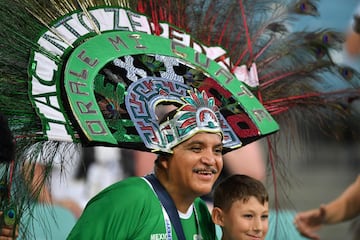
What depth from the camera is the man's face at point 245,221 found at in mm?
2904

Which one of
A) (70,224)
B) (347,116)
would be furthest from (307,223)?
(70,224)

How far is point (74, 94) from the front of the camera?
2457 mm

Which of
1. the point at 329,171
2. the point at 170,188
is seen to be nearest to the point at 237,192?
the point at 170,188

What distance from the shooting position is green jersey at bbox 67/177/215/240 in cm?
248

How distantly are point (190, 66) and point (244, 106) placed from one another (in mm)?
231

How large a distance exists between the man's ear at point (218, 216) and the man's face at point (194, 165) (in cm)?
31

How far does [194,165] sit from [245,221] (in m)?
0.40

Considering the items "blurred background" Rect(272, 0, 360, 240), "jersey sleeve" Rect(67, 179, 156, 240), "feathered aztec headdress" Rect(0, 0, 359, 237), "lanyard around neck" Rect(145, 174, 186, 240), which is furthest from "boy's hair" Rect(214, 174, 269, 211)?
"blurred background" Rect(272, 0, 360, 240)

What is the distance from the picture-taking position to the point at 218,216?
2955 mm

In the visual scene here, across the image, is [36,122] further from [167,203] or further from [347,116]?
[347,116]

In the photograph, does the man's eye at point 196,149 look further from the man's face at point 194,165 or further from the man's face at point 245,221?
the man's face at point 245,221

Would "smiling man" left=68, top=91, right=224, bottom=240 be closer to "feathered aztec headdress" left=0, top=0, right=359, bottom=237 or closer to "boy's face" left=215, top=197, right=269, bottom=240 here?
"feathered aztec headdress" left=0, top=0, right=359, bottom=237

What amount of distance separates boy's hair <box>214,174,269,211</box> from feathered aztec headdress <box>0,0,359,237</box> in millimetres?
222

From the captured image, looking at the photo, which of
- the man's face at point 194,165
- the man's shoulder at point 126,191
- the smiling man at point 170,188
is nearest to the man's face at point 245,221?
the smiling man at point 170,188
